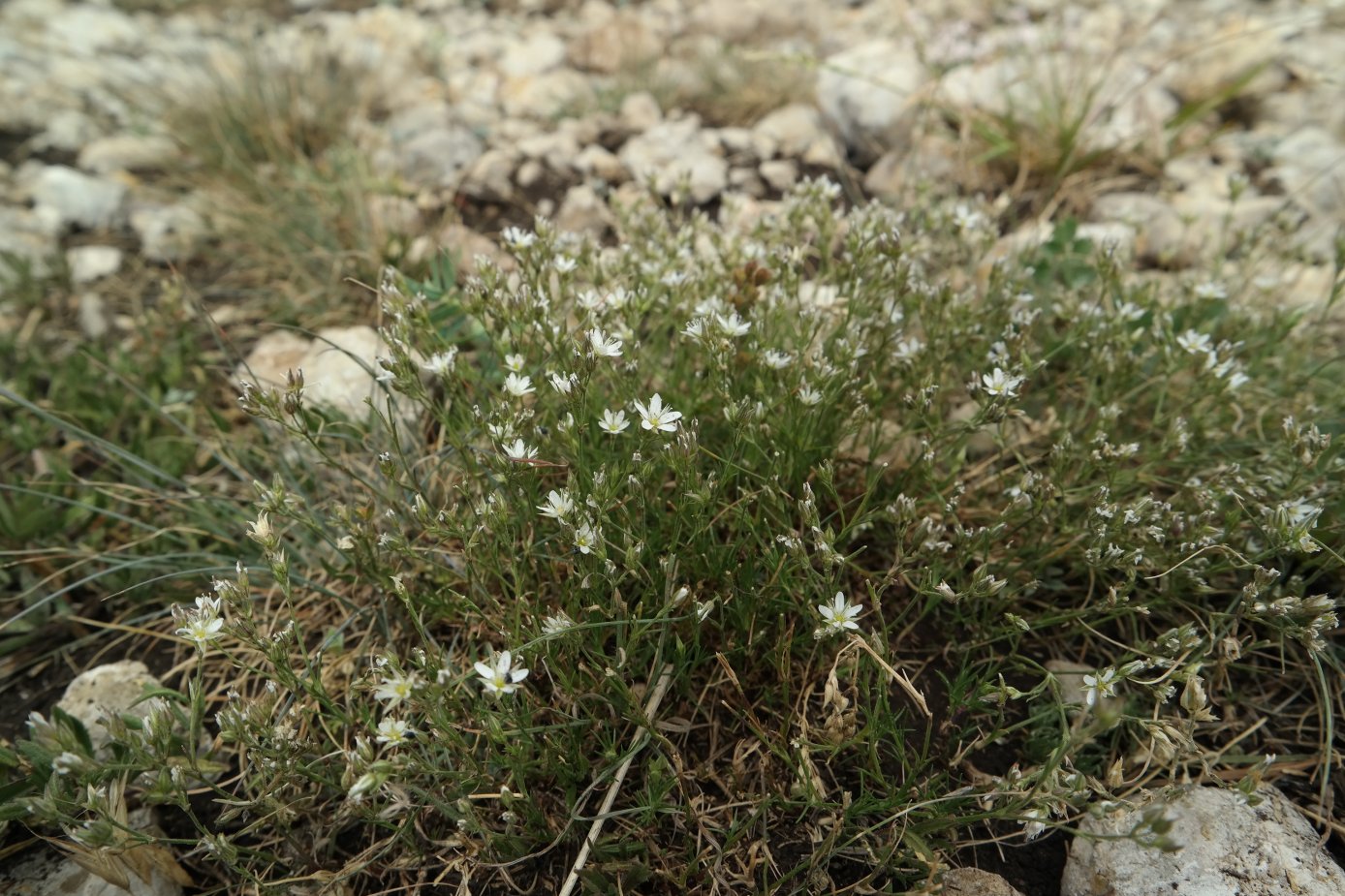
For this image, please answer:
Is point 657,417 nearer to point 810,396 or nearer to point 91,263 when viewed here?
point 810,396

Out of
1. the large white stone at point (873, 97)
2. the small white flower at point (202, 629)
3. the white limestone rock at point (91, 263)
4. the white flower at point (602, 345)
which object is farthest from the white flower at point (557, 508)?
the white limestone rock at point (91, 263)

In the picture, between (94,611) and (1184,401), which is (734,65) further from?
(94,611)

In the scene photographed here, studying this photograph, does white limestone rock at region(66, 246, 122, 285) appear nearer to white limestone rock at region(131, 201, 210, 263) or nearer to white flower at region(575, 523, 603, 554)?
white limestone rock at region(131, 201, 210, 263)

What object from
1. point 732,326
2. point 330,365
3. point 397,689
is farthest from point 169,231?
point 397,689

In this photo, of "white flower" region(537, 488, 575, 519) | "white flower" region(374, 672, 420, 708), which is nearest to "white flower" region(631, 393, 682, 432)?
"white flower" region(537, 488, 575, 519)

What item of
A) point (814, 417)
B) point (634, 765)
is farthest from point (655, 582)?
point (814, 417)

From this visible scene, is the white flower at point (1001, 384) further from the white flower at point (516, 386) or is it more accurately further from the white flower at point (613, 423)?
the white flower at point (516, 386)
